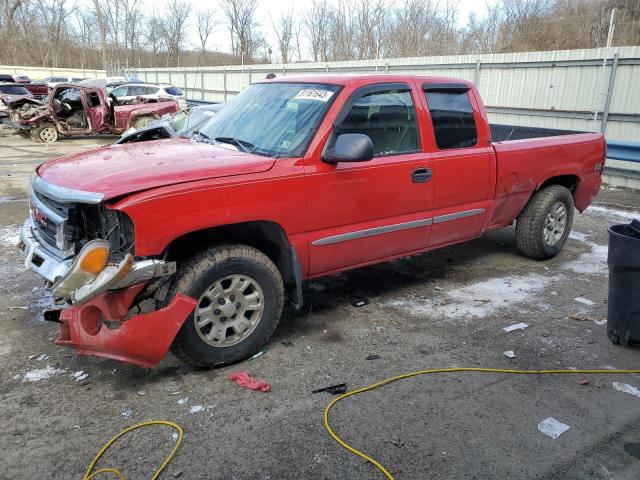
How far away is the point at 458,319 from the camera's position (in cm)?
450

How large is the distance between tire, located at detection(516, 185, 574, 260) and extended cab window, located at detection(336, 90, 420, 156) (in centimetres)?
203

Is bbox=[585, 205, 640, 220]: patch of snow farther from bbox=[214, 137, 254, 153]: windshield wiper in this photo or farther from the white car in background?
the white car in background

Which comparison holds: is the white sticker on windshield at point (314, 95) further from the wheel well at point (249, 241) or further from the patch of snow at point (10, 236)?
the patch of snow at point (10, 236)

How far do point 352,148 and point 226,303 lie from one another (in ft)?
4.48

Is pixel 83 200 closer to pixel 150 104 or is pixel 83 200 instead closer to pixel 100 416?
pixel 100 416

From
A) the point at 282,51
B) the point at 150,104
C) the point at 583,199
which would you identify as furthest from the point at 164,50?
the point at 583,199

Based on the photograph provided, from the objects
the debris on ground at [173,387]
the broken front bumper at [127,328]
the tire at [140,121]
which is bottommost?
the debris on ground at [173,387]

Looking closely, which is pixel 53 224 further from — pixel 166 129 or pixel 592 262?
pixel 166 129

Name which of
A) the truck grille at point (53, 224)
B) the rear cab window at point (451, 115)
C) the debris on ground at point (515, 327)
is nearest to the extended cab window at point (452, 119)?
the rear cab window at point (451, 115)

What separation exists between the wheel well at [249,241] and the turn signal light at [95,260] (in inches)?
14.8

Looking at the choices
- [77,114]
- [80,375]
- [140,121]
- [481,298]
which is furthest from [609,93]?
[77,114]

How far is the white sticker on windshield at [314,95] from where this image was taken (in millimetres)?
4121

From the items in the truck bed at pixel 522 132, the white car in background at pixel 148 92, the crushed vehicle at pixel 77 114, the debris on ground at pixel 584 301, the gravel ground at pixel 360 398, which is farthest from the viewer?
the white car in background at pixel 148 92

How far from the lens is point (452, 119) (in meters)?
4.82
